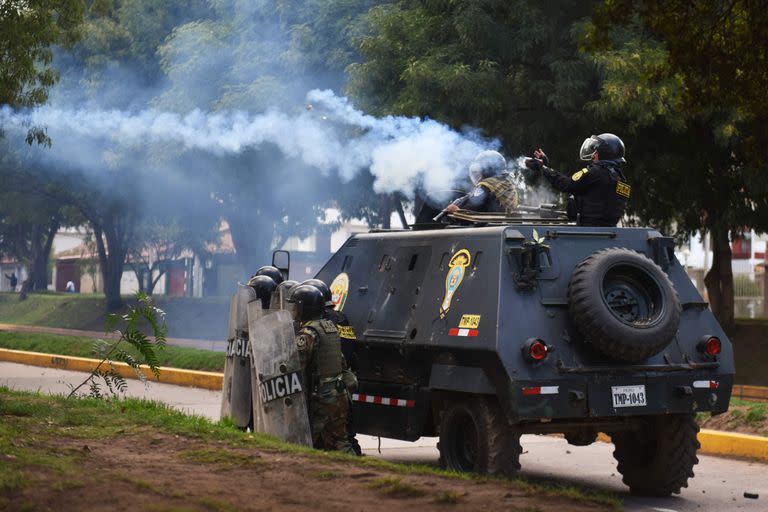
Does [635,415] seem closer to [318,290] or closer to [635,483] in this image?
[635,483]

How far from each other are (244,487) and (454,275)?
323 centimetres

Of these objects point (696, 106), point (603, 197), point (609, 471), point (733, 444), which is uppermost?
point (696, 106)

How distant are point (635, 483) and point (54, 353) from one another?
59.5 ft

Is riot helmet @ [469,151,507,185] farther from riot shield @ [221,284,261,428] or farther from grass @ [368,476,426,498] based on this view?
grass @ [368,476,426,498]

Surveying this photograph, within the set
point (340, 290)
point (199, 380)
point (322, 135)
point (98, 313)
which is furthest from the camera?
point (98, 313)

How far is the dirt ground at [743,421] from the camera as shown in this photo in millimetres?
13336

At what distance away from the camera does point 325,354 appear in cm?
993

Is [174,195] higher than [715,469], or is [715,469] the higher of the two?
[174,195]

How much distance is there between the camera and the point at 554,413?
30.0 feet

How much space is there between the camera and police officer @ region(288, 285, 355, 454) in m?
9.91

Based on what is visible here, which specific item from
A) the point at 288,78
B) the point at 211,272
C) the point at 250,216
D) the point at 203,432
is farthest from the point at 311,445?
the point at 211,272

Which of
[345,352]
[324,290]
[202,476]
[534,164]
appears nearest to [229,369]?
[345,352]

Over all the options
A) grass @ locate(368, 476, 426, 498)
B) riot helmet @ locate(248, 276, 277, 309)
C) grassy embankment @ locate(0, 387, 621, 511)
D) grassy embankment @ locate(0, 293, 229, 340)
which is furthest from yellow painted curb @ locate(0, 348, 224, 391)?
grass @ locate(368, 476, 426, 498)

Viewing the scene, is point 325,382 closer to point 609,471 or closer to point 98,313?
point 609,471
